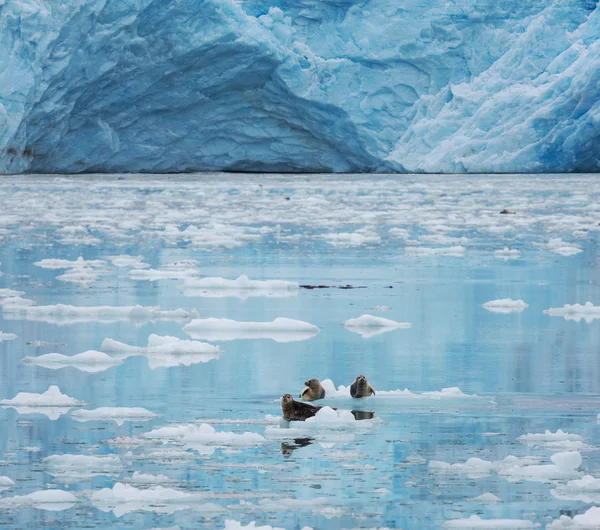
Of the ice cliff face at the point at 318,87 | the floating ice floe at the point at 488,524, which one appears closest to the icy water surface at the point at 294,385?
the floating ice floe at the point at 488,524

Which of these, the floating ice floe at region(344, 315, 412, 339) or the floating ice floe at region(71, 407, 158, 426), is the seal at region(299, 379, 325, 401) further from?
the floating ice floe at region(344, 315, 412, 339)

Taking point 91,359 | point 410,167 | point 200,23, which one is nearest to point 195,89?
point 200,23

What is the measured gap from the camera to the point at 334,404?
284 cm

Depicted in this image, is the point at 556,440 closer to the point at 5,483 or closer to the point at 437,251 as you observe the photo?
the point at 5,483

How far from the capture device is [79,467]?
217 centimetres

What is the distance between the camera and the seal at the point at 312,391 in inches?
111

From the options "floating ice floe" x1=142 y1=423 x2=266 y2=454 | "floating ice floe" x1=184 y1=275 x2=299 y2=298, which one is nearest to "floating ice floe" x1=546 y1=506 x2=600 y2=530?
"floating ice floe" x1=142 y1=423 x2=266 y2=454

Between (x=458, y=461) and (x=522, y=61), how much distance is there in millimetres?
20950

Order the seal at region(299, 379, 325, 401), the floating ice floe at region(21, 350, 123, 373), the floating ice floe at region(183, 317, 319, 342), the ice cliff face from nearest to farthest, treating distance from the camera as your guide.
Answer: the seal at region(299, 379, 325, 401)
the floating ice floe at region(21, 350, 123, 373)
the floating ice floe at region(183, 317, 319, 342)
the ice cliff face

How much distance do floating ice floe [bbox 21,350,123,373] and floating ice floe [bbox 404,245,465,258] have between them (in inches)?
151

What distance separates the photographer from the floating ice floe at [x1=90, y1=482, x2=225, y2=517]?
6.28 feet

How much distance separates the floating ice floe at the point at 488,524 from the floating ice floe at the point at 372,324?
2.20 meters

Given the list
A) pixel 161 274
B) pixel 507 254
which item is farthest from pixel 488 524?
pixel 507 254

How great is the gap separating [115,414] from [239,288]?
105 inches
